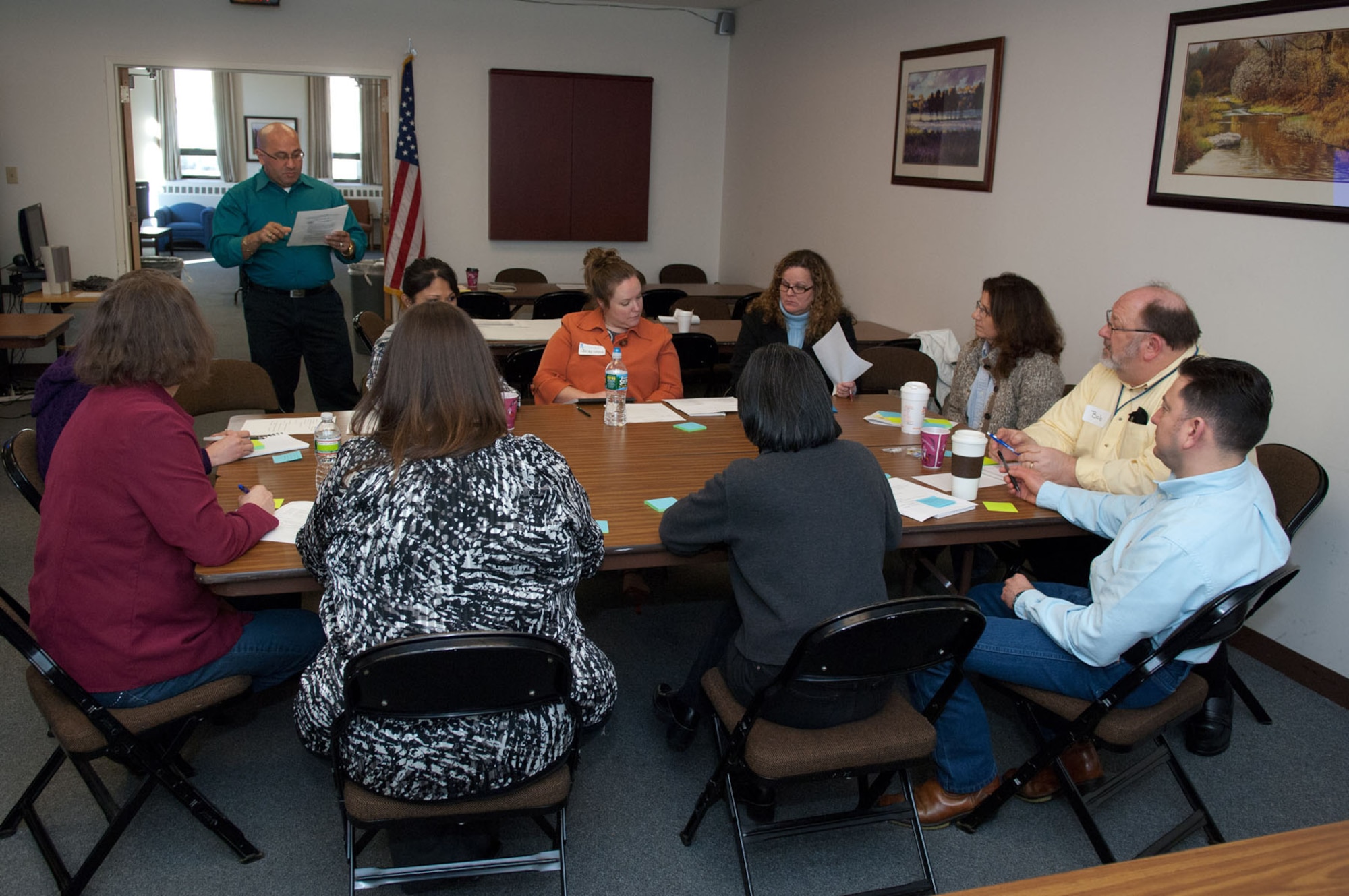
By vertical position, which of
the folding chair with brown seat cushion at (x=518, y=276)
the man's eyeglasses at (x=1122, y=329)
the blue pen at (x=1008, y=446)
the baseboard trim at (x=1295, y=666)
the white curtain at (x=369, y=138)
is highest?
the white curtain at (x=369, y=138)

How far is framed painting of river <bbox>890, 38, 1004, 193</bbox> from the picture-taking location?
16.6 ft

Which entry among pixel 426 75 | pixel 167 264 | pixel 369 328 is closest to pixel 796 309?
pixel 369 328

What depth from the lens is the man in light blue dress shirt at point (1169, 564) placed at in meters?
2.04

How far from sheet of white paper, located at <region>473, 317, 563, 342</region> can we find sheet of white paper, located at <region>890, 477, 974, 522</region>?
2338 mm

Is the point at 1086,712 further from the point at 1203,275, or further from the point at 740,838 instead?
the point at 1203,275

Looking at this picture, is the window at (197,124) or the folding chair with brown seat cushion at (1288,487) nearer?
the folding chair with brown seat cushion at (1288,487)

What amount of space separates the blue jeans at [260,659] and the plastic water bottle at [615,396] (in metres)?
1.28

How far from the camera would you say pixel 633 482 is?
2.75m

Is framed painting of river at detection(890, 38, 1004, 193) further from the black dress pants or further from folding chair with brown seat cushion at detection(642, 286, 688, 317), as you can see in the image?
the black dress pants

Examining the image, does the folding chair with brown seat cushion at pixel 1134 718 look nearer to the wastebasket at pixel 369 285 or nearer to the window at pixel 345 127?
the wastebasket at pixel 369 285

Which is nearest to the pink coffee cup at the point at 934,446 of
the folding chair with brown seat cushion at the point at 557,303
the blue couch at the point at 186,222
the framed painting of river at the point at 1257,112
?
the framed painting of river at the point at 1257,112

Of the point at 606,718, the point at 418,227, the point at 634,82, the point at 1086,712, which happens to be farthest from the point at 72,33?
the point at 1086,712

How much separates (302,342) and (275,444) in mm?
2286

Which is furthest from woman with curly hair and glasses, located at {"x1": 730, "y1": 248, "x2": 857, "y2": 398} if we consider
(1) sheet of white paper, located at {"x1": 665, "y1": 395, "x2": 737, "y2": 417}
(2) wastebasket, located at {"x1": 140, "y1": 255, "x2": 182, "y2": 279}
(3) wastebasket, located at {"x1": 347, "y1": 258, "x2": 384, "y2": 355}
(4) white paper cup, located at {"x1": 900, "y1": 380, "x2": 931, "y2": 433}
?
(2) wastebasket, located at {"x1": 140, "y1": 255, "x2": 182, "y2": 279}
